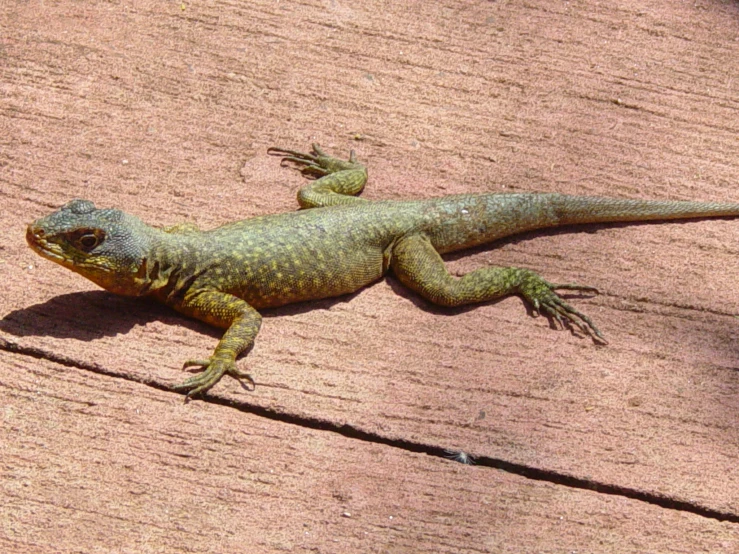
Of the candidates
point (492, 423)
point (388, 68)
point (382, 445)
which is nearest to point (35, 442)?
point (382, 445)

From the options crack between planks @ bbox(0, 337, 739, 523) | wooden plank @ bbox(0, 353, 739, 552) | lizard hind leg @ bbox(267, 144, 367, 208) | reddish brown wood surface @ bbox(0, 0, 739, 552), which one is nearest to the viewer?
wooden plank @ bbox(0, 353, 739, 552)

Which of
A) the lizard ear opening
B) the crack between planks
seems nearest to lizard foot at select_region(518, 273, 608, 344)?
the crack between planks

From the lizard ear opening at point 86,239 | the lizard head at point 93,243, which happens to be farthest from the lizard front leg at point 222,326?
the lizard ear opening at point 86,239

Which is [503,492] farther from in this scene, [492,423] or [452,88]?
[452,88]

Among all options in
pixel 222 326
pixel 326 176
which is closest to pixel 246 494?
pixel 222 326

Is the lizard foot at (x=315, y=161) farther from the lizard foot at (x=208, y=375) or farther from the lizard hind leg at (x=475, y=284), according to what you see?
the lizard foot at (x=208, y=375)

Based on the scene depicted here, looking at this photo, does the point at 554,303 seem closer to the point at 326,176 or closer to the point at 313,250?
the point at 313,250

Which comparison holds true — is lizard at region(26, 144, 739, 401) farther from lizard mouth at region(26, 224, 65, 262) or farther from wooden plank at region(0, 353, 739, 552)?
wooden plank at region(0, 353, 739, 552)
